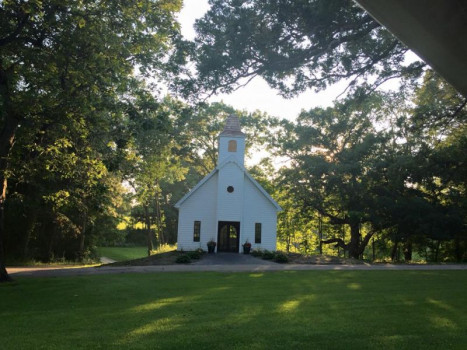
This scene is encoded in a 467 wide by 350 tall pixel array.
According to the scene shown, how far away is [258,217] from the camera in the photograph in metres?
28.1

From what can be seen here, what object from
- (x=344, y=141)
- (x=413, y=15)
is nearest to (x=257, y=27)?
(x=413, y=15)

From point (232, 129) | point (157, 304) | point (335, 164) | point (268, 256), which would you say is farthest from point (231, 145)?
point (157, 304)

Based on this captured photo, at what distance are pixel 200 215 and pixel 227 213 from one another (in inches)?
79.4

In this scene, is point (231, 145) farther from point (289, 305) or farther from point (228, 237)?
point (289, 305)

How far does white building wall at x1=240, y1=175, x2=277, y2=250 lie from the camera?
27.8 m

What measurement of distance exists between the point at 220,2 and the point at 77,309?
311 inches

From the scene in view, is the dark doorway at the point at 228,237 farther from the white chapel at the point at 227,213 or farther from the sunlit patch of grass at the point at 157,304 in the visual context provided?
the sunlit patch of grass at the point at 157,304

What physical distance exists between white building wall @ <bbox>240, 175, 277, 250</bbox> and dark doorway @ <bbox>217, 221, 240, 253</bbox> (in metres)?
0.52

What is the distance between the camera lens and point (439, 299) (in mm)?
10164

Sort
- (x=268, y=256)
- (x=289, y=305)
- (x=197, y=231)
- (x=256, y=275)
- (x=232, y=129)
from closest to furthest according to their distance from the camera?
1. (x=289, y=305)
2. (x=256, y=275)
3. (x=268, y=256)
4. (x=197, y=231)
5. (x=232, y=129)

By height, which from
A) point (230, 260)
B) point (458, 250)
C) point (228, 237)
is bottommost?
point (230, 260)

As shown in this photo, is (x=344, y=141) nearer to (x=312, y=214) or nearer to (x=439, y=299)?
(x=312, y=214)

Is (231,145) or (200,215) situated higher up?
(231,145)

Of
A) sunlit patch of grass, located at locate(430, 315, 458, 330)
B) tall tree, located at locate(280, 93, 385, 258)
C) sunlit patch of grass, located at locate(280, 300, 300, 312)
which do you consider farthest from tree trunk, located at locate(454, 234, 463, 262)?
sunlit patch of grass, located at locate(280, 300, 300, 312)
